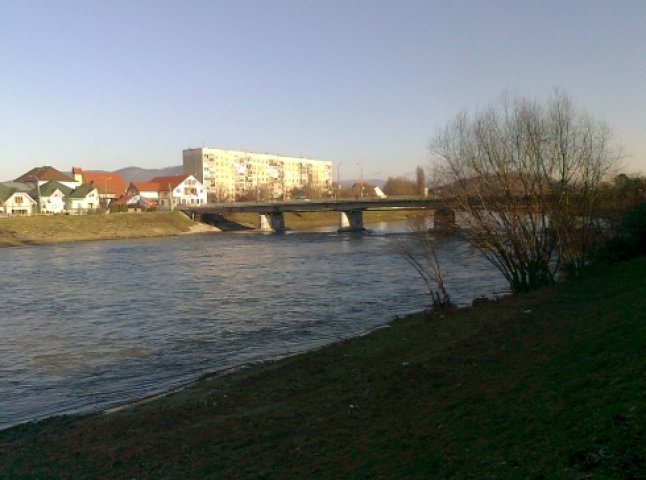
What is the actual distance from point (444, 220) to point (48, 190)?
4241 inches

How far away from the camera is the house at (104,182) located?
140750 millimetres

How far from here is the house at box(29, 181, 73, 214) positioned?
110688 mm

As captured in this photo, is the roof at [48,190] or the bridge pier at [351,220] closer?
the bridge pier at [351,220]

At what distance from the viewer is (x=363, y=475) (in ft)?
23.6

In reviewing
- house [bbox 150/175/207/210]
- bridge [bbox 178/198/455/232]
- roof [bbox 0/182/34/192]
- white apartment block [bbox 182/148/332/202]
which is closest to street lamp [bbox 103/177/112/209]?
house [bbox 150/175/207/210]

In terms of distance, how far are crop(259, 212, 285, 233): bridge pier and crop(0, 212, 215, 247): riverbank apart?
334 inches

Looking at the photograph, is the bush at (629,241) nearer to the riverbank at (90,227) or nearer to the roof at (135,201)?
the riverbank at (90,227)

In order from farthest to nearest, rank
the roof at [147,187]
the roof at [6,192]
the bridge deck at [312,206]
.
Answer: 1. the roof at [147,187]
2. the roof at [6,192]
3. the bridge deck at [312,206]

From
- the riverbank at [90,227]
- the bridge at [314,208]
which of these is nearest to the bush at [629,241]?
the bridge at [314,208]

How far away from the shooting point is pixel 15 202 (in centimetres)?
10812

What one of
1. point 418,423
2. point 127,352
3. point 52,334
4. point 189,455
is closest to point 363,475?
point 418,423

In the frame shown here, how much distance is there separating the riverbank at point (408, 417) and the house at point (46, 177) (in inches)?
5014

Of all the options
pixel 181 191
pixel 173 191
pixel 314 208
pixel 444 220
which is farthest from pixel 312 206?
pixel 444 220

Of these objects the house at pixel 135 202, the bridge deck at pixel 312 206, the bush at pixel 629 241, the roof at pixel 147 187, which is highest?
the roof at pixel 147 187
